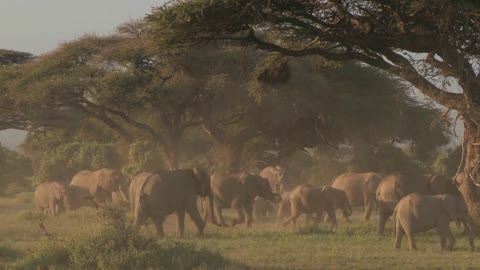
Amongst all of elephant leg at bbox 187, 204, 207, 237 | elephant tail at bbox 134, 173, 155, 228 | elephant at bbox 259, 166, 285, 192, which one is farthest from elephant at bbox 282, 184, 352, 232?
elephant at bbox 259, 166, 285, 192

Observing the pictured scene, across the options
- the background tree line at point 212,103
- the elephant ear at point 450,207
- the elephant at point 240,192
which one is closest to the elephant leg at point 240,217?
the elephant at point 240,192

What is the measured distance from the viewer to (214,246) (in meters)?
15.0

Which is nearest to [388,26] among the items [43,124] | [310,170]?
[43,124]

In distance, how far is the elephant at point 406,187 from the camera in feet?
60.4

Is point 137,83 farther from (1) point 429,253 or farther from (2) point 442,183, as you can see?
(1) point 429,253

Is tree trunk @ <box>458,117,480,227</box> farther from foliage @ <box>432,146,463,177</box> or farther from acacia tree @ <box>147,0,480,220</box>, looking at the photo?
foliage @ <box>432,146,463,177</box>

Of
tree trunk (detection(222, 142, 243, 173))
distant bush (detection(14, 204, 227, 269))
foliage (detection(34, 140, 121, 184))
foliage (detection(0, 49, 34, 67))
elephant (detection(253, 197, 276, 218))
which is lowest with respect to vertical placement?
distant bush (detection(14, 204, 227, 269))

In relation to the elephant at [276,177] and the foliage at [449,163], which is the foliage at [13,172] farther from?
the foliage at [449,163]

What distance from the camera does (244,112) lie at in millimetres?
29047

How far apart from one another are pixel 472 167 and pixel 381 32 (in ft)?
10.9

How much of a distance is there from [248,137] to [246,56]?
12.6 feet

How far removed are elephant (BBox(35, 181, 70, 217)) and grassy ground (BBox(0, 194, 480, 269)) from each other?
5.23 metres

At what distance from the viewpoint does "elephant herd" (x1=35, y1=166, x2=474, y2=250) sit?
1480 centimetres

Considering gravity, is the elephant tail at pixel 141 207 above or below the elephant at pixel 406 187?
below
